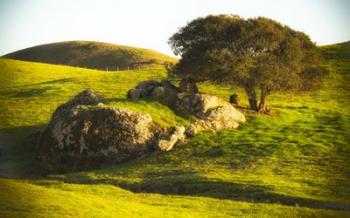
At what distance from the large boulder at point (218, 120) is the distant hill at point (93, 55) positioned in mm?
75771

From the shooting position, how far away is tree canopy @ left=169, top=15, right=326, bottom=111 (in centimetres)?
7025

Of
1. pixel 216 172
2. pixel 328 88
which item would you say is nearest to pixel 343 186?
pixel 216 172

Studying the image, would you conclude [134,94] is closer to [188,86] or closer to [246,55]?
[188,86]

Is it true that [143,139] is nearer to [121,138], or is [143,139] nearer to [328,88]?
[121,138]

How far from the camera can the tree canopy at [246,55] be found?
70250mm

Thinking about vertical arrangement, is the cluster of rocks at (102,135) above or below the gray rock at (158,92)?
below

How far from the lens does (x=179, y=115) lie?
218 ft

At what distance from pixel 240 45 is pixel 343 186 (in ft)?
96.8

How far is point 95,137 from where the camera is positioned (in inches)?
2344

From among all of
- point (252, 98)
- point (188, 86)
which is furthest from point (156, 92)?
point (252, 98)

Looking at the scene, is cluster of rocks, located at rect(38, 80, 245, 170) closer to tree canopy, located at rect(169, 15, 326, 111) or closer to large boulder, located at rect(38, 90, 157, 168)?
large boulder, located at rect(38, 90, 157, 168)

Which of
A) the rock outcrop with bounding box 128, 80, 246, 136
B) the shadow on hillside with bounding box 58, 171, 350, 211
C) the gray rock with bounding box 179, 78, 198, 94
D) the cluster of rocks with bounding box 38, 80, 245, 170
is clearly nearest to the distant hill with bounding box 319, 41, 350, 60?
the gray rock with bounding box 179, 78, 198, 94

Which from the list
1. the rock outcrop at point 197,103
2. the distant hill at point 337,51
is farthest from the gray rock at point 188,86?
the distant hill at point 337,51

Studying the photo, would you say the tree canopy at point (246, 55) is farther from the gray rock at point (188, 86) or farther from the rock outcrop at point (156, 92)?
the rock outcrop at point (156, 92)
